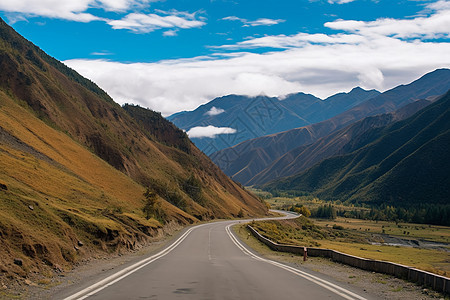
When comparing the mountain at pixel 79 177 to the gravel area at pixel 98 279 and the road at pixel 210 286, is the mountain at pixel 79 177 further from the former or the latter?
the road at pixel 210 286

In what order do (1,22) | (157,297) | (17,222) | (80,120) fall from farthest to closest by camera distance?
(1,22) → (80,120) → (17,222) → (157,297)

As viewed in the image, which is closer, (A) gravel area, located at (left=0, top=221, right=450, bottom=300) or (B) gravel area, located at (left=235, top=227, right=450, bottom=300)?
(A) gravel area, located at (left=0, top=221, right=450, bottom=300)

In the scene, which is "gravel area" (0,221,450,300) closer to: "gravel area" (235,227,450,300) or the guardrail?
"gravel area" (235,227,450,300)

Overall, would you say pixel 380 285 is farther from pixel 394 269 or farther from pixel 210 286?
pixel 210 286

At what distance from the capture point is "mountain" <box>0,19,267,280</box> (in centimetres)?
2026

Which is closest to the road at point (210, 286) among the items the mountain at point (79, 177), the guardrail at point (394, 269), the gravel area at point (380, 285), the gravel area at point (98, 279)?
the gravel area at point (98, 279)

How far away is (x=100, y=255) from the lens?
23.7m

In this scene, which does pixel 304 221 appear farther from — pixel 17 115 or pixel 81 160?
pixel 17 115

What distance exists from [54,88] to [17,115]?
27840mm

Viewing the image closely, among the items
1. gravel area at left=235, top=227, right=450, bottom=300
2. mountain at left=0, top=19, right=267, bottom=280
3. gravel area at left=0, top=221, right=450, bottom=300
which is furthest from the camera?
mountain at left=0, top=19, right=267, bottom=280

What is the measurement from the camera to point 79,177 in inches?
2243

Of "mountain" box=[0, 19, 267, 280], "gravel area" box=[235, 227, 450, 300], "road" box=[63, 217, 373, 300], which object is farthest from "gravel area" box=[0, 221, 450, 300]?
"road" box=[63, 217, 373, 300]

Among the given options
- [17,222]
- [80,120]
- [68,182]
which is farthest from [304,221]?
[17,222]

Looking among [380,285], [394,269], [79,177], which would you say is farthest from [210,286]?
[79,177]
